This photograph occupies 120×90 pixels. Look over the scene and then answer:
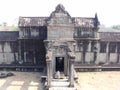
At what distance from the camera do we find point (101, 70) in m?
29.0

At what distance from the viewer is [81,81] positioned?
80.4ft

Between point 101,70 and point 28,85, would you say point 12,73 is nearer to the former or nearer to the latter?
point 28,85

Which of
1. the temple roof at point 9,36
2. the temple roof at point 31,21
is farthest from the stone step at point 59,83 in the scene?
the temple roof at point 9,36

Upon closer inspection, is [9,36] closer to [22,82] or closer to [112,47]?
[22,82]

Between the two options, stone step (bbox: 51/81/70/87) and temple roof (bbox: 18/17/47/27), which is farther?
temple roof (bbox: 18/17/47/27)

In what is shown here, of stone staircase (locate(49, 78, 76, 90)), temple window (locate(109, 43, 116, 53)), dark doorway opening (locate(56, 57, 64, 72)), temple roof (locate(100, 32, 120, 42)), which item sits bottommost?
stone staircase (locate(49, 78, 76, 90))

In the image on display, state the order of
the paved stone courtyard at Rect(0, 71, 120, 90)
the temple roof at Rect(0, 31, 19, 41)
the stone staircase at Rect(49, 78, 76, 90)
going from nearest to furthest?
the stone staircase at Rect(49, 78, 76, 90) → the paved stone courtyard at Rect(0, 71, 120, 90) → the temple roof at Rect(0, 31, 19, 41)

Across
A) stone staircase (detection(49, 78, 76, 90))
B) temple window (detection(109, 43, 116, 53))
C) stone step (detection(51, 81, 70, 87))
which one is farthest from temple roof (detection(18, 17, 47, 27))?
temple window (detection(109, 43, 116, 53))

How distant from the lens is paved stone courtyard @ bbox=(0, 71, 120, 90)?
73.6 ft

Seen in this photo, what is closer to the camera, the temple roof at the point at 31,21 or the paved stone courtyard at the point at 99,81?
the paved stone courtyard at the point at 99,81

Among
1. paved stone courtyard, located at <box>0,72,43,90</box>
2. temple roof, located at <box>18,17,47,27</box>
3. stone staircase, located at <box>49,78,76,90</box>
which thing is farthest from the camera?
temple roof, located at <box>18,17,47,27</box>

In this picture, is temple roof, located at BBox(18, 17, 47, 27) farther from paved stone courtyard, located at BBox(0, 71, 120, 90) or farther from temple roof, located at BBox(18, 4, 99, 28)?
paved stone courtyard, located at BBox(0, 71, 120, 90)

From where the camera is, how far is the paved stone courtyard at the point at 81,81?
22422mm

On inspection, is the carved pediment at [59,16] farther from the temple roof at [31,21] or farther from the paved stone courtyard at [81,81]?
the paved stone courtyard at [81,81]
